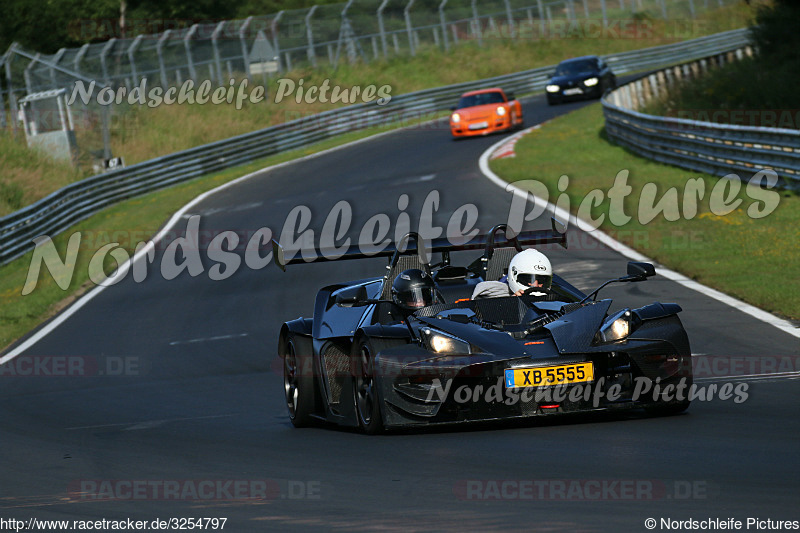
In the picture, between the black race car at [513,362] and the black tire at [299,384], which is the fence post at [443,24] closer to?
the black tire at [299,384]

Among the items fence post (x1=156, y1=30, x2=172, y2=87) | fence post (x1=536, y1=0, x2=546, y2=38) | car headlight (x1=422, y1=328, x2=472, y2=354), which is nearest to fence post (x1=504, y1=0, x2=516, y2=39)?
fence post (x1=536, y1=0, x2=546, y2=38)

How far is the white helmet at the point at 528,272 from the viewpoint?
8914 mm

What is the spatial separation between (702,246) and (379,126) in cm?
2678

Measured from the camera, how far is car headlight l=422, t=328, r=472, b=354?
767cm

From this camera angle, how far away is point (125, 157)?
41625 mm

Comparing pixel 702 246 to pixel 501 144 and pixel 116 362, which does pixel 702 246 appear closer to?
pixel 116 362

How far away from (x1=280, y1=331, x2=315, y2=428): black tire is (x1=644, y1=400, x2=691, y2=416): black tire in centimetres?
264

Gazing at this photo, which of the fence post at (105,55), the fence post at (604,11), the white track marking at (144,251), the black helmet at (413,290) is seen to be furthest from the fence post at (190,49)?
the black helmet at (413,290)

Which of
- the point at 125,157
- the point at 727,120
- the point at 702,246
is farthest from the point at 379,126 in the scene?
the point at 702,246

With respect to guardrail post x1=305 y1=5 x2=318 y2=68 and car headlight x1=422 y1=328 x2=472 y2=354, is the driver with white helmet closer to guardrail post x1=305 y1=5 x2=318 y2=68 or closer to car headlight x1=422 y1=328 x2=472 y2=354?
car headlight x1=422 y1=328 x2=472 y2=354

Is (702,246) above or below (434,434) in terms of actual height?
below

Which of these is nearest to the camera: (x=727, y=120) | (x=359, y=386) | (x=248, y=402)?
(x=359, y=386)

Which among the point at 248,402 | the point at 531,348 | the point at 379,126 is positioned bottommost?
the point at 379,126

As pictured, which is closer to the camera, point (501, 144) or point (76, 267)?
point (76, 267)
